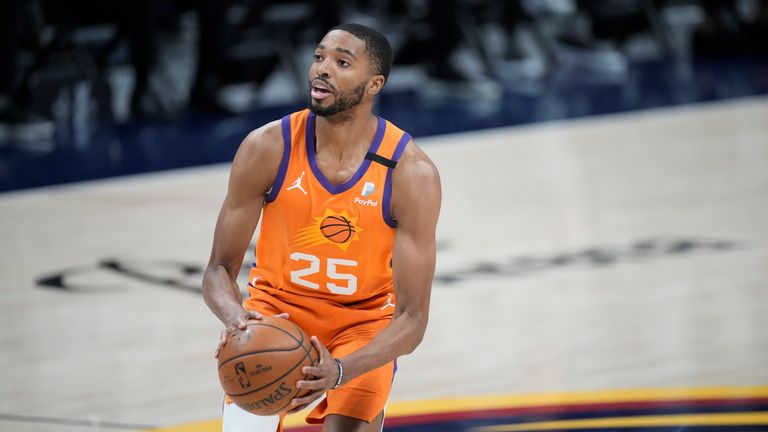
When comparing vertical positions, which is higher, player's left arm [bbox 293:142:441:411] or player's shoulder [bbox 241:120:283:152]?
player's shoulder [bbox 241:120:283:152]

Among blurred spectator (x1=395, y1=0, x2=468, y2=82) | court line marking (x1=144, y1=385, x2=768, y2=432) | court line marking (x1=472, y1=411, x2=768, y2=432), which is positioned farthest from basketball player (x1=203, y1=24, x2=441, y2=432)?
blurred spectator (x1=395, y1=0, x2=468, y2=82)

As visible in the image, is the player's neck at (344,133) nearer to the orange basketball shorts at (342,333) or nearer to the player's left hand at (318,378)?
the orange basketball shorts at (342,333)

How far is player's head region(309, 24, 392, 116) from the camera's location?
11.5 feet

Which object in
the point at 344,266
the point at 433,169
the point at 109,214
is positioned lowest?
the point at 109,214

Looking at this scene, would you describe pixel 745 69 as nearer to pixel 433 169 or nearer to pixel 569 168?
pixel 569 168

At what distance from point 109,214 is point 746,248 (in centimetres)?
405

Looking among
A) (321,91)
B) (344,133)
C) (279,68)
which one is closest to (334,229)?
(344,133)

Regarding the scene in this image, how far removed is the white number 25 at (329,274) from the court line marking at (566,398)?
4.33 feet

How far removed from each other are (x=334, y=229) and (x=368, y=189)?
0.47 ft

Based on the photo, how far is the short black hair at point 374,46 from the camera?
139 inches

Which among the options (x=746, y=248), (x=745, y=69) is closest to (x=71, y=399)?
(x=746, y=248)

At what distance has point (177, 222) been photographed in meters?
8.38

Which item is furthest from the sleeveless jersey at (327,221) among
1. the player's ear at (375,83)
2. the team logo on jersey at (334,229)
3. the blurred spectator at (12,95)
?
the blurred spectator at (12,95)

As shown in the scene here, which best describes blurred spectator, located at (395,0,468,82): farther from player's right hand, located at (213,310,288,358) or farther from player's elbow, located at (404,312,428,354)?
player's right hand, located at (213,310,288,358)
